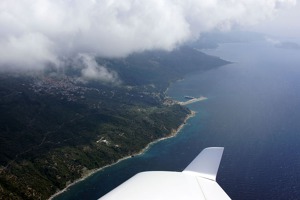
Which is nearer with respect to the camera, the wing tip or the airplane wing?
the airplane wing

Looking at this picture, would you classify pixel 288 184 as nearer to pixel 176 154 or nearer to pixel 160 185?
pixel 176 154

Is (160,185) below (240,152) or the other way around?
the other way around

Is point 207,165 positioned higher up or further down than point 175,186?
further down

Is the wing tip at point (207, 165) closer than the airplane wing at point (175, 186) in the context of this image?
No

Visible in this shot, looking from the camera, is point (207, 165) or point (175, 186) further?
point (207, 165)

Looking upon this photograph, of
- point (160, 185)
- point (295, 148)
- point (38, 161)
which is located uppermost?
point (160, 185)

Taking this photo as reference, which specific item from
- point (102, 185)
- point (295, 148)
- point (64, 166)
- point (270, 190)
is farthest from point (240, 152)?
point (64, 166)

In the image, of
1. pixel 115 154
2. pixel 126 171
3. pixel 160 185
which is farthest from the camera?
pixel 115 154

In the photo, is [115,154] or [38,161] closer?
[38,161]
